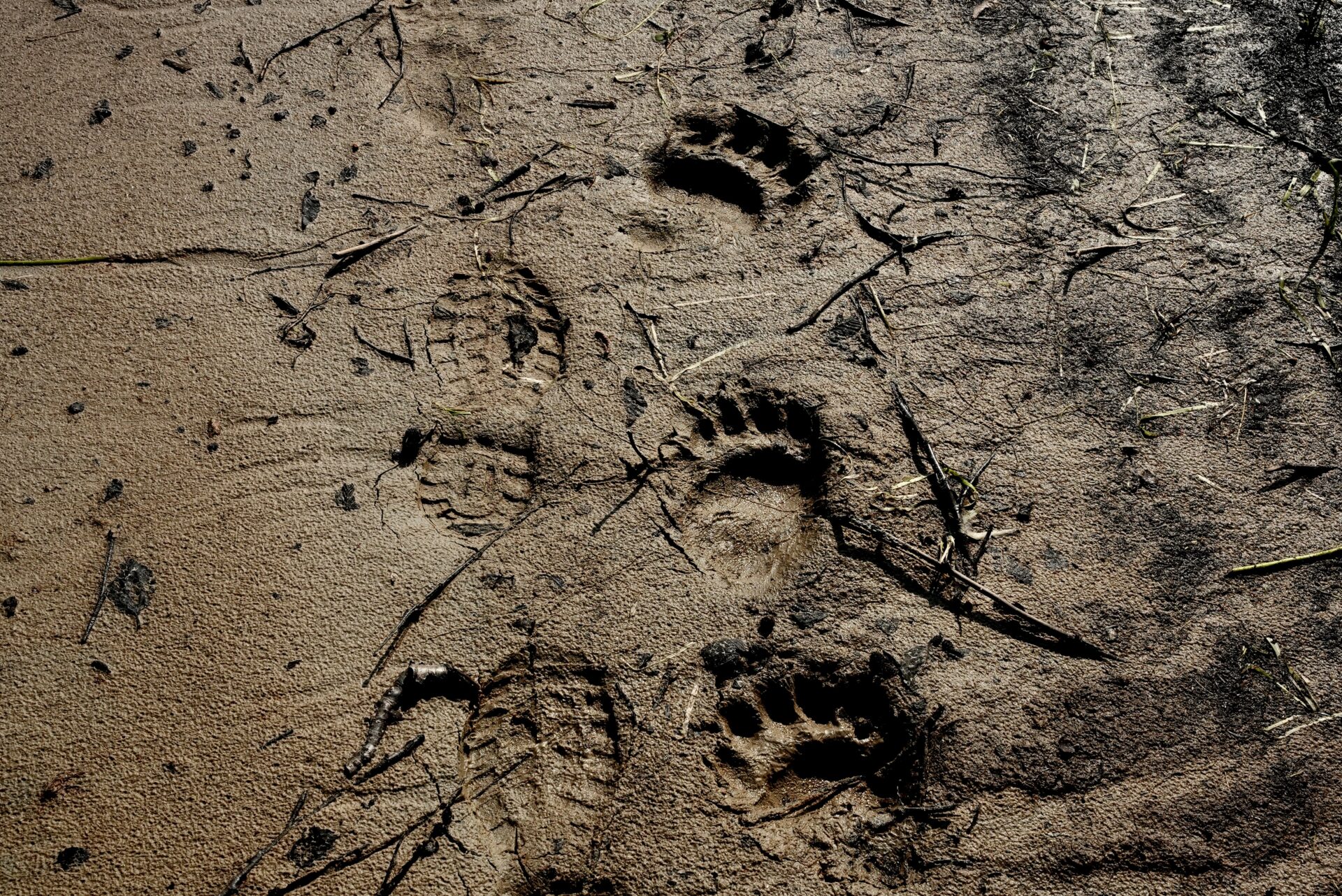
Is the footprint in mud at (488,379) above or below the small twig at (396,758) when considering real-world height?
above

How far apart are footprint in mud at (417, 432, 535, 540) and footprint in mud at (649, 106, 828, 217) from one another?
82 cm

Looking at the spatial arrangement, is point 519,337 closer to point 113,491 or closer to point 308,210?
point 308,210

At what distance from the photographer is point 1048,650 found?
161cm

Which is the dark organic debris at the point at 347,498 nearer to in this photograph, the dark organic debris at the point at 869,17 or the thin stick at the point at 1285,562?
the thin stick at the point at 1285,562

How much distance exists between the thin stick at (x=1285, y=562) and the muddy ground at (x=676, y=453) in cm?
1

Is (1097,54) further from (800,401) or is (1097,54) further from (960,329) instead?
(800,401)

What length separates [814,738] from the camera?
157cm

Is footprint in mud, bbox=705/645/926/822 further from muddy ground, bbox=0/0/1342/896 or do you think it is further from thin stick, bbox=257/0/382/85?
thin stick, bbox=257/0/382/85

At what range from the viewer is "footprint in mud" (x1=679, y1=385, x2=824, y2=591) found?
1.74m

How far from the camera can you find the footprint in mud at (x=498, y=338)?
A: 196 centimetres

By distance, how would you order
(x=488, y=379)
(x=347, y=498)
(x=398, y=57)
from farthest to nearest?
1. (x=398, y=57)
2. (x=488, y=379)
3. (x=347, y=498)

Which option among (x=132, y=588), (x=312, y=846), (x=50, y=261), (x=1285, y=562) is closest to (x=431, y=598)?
(x=312, y=846)

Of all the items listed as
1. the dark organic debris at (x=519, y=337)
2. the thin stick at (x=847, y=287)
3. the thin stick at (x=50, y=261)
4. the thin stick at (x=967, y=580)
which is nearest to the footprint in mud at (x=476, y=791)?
the thin stick at (x=967, y=580)

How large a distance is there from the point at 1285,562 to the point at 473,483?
4.76 ft
